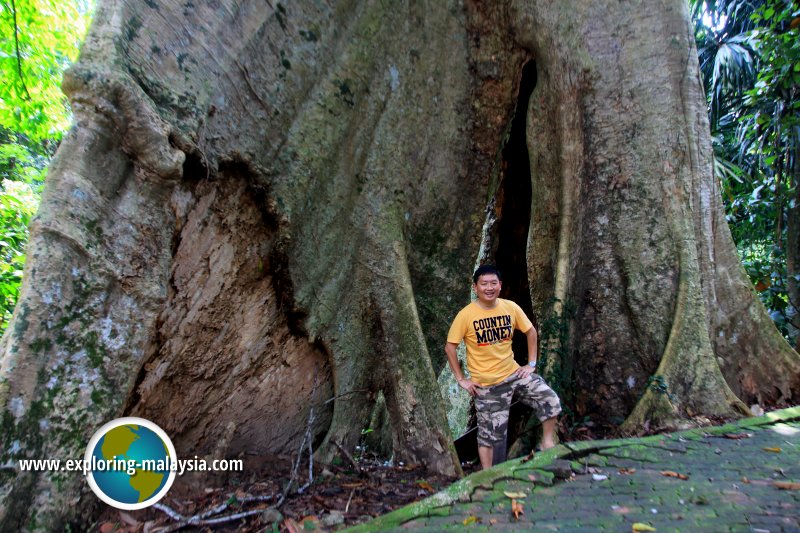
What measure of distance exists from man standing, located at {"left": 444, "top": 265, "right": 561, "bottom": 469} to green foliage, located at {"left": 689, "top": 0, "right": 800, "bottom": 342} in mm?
2821

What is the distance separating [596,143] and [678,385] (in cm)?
197

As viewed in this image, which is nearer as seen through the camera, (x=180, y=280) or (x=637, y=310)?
(x=180, y=280)

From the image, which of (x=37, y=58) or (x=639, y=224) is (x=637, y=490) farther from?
(x=37, y=58)

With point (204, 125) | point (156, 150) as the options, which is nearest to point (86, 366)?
point (156, 150)

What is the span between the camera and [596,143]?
4.23 m

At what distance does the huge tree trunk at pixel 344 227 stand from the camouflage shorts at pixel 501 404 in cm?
28

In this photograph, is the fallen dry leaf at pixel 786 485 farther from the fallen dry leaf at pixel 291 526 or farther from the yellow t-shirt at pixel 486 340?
the fallen dry leaf at pixel 291 526

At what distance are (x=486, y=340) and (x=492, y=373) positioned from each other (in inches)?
8.4

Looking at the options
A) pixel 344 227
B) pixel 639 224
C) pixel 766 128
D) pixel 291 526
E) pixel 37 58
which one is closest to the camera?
pixel 291 526

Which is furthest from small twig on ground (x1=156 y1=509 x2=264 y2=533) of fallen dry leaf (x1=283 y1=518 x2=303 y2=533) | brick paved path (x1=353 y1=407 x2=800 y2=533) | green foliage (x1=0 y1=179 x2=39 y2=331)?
green foliage (x1=0 y1=179 x2=39 y2=331)

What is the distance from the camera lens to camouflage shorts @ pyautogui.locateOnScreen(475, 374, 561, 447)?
3.31 metres

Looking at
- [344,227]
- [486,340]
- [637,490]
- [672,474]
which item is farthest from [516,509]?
[344,227]

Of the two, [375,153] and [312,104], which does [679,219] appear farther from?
[312,104]

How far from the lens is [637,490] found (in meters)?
2.49
